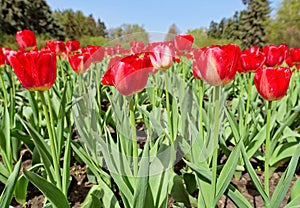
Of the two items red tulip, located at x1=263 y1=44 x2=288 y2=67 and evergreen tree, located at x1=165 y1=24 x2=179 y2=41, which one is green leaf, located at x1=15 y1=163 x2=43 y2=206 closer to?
evergreen tree, located at x1=165 y1=24 x2=179 y2=41

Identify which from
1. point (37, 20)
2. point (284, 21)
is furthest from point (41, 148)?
point (284, 21)

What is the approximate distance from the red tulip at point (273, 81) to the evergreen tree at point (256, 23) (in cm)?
2749

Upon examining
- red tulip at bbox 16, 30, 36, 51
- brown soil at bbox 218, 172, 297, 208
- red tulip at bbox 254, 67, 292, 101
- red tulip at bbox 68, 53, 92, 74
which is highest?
red tulip at bbox 16, 30, 36, 51

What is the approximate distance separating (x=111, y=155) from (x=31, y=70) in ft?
1.38

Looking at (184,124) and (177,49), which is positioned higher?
(177,49)

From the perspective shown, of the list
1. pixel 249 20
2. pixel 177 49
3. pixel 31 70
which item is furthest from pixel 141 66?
pixel 249 20

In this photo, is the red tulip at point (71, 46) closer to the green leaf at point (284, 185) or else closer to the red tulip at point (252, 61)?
the red tulip at point (252, 61)

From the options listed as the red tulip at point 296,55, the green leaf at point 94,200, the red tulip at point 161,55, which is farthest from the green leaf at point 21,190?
the red tulip at point 296,55

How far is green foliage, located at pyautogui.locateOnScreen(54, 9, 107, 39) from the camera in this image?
89.5 feet

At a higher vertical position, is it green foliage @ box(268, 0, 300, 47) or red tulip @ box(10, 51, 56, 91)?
green foliage @ box(268, 0, 300, 47)

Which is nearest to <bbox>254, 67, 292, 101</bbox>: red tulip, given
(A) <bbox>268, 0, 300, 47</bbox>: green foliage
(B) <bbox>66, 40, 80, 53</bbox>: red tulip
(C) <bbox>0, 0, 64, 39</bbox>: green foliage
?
(B) <bbox>66, 40, 80, 53</bbox>: red tulip

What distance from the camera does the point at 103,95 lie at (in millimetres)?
3012

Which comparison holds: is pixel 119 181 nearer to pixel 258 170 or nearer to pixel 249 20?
pixel 258 170

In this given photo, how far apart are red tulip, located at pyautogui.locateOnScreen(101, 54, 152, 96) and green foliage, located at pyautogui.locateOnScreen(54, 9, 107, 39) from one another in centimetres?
2612
